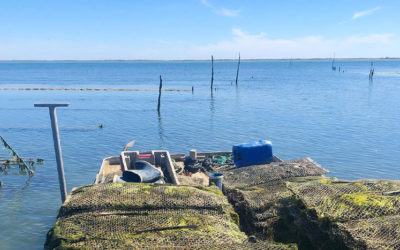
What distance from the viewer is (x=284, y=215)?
834 cm

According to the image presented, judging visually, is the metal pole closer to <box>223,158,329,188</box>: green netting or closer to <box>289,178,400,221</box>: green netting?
<box>223,158,329,188</box>: green netting

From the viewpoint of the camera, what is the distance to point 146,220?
6438mm

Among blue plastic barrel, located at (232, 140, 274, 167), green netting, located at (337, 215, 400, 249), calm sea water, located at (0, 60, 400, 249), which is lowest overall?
calm sea water, located at (0, 60, 400, 249)

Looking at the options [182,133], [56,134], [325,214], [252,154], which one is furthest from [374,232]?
[182,133]

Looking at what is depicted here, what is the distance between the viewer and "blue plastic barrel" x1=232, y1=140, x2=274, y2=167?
1419cm

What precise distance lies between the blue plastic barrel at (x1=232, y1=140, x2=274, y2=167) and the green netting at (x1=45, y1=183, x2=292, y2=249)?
6253mm

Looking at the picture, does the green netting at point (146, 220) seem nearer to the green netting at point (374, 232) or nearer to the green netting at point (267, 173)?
the green netting at point (374, 232)

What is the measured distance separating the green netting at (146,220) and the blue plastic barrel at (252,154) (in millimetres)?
6253

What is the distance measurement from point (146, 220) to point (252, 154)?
849cm

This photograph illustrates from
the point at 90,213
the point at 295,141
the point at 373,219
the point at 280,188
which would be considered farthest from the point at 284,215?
the point at 295,141

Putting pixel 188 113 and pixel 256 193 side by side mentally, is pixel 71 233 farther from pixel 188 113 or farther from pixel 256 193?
pixel 188 113

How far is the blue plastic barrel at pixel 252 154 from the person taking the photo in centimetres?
1419

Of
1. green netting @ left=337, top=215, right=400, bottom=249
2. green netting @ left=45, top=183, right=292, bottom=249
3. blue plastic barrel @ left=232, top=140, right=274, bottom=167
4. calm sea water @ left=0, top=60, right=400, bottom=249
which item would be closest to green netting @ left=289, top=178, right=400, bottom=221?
green netting @ left=337, top=215, right=400, bottom=249

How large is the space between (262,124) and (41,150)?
20.3 meters
